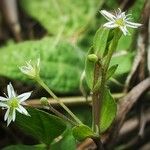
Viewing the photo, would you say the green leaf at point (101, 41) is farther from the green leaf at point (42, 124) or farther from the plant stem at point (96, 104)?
the green leaf at point (42, 124)

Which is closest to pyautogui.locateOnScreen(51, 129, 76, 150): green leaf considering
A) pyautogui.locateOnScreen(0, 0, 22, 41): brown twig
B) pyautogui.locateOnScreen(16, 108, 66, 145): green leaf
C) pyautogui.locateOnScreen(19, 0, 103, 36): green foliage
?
pyautogui.locateOnScreen(16, 108, 66, 145): green leaf

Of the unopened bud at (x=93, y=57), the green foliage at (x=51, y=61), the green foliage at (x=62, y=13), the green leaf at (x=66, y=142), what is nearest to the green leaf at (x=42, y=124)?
the green leaf at (x=66, y=142)

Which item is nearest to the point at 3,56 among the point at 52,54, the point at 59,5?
the point at 52,54

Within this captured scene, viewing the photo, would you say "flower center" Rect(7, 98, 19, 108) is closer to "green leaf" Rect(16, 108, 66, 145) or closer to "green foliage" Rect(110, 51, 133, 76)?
"green leaf" Rect(16, 108, 66, 145)

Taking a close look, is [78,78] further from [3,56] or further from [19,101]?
[19,101]

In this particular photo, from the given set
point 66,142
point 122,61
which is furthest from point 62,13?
point 66,142

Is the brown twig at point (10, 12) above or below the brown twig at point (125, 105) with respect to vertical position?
above
